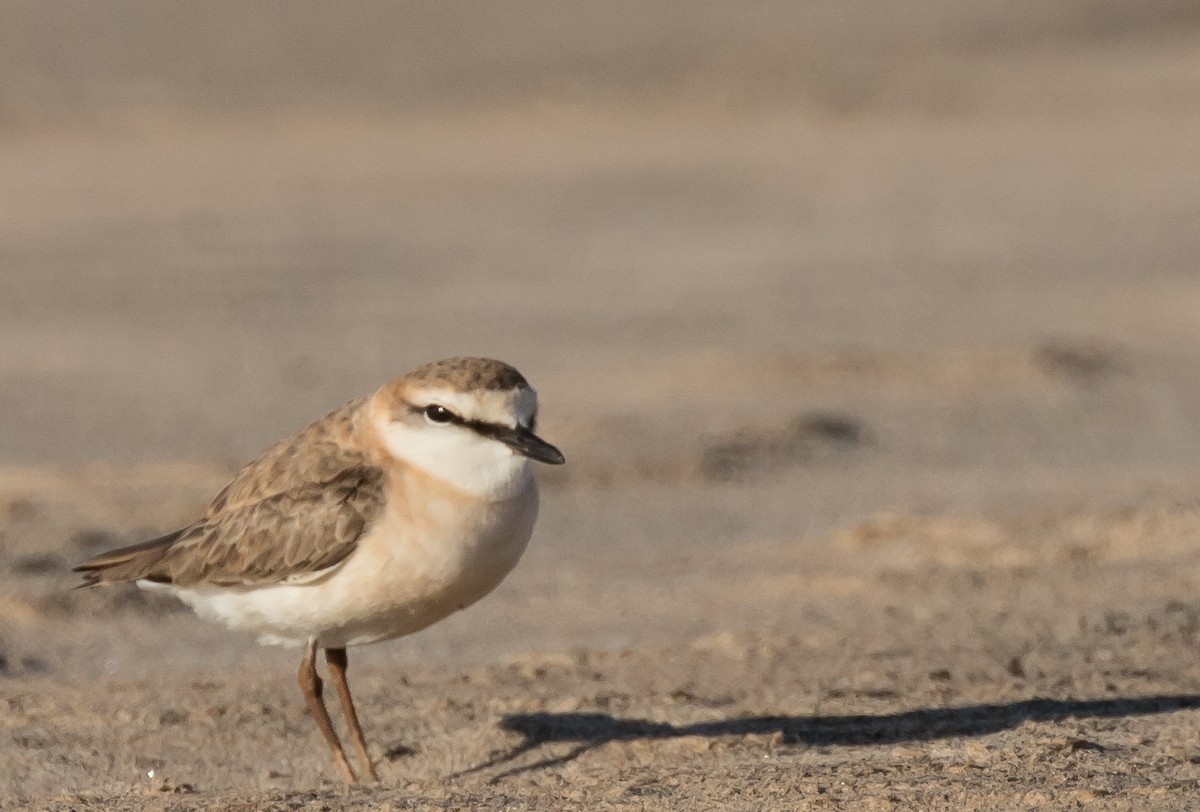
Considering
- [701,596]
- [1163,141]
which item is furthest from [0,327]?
[1163,141]

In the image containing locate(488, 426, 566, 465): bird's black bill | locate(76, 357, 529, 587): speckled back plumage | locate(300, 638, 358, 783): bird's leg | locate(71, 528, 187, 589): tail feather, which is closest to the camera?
locate(488, 426, 566, 465): bird's black bill

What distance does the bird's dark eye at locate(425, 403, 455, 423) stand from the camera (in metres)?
5.62

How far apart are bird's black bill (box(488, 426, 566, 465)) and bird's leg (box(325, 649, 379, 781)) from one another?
3.59ft

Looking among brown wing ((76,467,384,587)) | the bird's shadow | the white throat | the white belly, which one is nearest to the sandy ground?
the bird's shadow

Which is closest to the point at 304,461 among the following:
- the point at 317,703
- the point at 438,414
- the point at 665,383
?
the point at 438,414

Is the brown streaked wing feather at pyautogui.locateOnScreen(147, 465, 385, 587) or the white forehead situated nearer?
the white forehead

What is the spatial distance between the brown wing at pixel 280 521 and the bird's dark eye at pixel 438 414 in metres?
0.25

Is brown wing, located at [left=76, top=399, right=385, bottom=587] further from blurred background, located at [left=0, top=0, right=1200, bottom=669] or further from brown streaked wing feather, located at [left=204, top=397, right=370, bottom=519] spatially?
blurred background, located at [left=0, top=0, right=1200, bottom=669]

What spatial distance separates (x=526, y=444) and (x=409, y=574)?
50 cm

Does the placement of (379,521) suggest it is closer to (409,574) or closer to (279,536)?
(409,574)

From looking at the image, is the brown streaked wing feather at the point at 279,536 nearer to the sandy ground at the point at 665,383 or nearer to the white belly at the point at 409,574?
the white belly at the point at 409,574

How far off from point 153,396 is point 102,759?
6609 millimetres

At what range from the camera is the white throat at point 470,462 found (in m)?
5.58

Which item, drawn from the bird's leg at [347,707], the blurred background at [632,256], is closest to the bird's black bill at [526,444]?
the bird's leg at [347,707]
